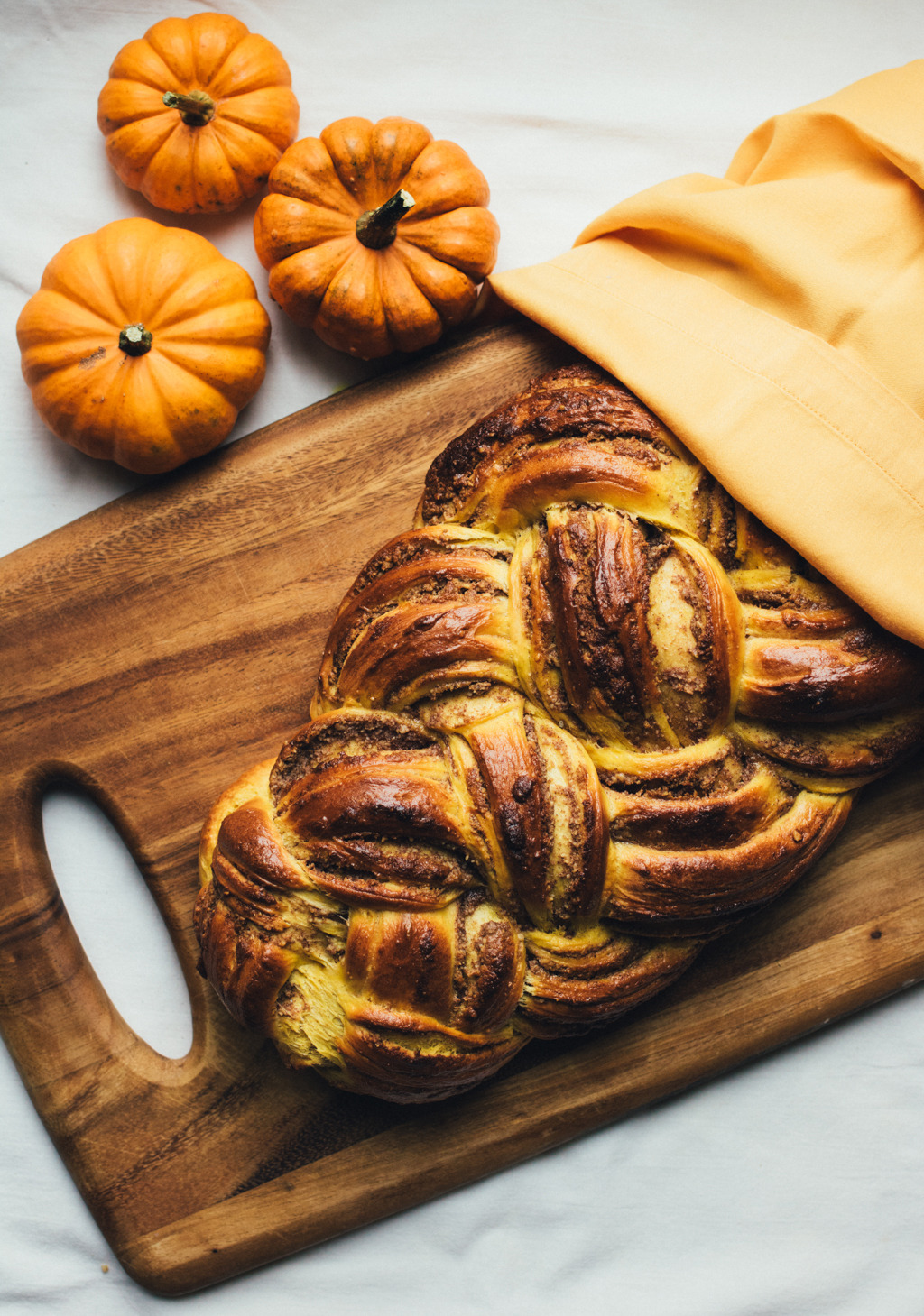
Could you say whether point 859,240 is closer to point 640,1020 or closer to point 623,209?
point 623,209

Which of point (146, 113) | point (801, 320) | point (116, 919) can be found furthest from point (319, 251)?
point (116, 919)

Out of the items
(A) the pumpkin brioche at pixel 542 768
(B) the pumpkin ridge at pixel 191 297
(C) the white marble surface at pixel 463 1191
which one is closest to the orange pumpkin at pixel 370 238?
(B) the pumpkin ridge at pixel 191 297

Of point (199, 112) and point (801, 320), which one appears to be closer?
point (801, 320)

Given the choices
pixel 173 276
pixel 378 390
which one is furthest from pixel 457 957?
pixel 173 276

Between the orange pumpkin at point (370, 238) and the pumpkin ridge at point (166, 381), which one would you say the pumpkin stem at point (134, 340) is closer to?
the pumpkin ridge at point (166, 381)

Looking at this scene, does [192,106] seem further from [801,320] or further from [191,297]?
[801,320]

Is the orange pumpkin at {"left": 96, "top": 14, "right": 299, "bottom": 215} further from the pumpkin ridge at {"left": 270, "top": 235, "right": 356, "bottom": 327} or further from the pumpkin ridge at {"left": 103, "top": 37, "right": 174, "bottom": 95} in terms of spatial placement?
the pumpkin ridge at {"left": 270, "top": 235, "right": 356, "bottom": 327}
